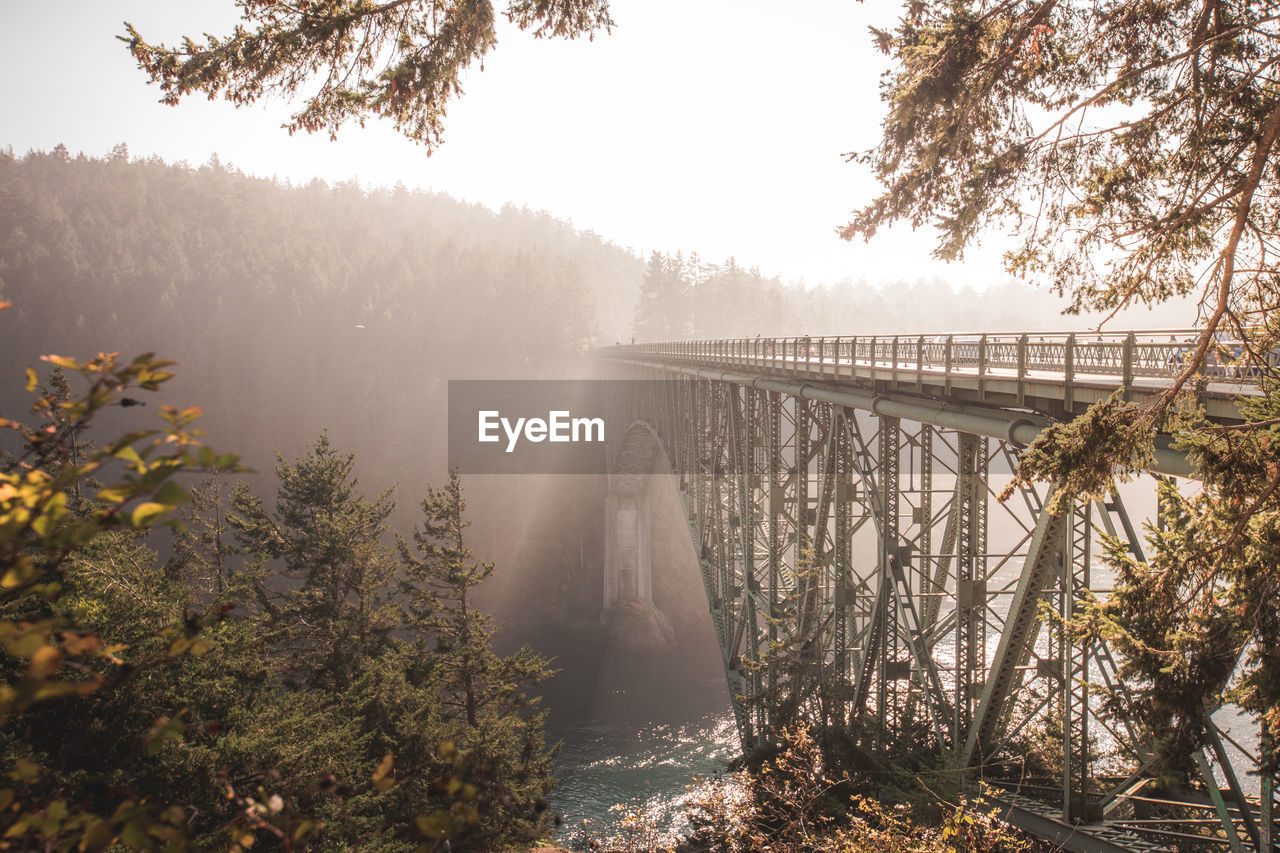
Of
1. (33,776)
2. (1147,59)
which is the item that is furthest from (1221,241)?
(33,776)

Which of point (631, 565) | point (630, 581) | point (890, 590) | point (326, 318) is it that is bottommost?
point (630, 581)

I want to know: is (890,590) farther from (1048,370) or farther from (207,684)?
(207,684)

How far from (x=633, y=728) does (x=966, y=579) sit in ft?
87.8

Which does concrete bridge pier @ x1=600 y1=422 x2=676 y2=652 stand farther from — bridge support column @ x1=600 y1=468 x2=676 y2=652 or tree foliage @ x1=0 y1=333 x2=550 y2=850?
tree foliage @ x1=0 y1=333 x2=550 y2=850

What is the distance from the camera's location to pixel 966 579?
8.57 m

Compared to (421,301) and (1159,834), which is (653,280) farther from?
(1159,834)

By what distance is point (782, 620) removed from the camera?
14.2 m

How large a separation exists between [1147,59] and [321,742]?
12.9 meters

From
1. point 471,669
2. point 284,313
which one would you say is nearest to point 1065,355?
point 471,669

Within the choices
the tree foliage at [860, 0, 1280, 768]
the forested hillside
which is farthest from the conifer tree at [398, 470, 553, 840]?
the forested hillside

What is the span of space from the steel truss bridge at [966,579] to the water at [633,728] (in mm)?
10093

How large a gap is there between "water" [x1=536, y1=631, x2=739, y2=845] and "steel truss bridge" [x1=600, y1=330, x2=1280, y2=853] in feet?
33.1

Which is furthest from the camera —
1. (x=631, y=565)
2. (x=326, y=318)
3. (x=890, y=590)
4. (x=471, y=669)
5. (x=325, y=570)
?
(x=326, y=318)

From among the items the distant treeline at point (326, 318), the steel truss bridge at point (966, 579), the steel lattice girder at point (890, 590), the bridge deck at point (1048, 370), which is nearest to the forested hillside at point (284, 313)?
the distant treeline at point (326, 318)
